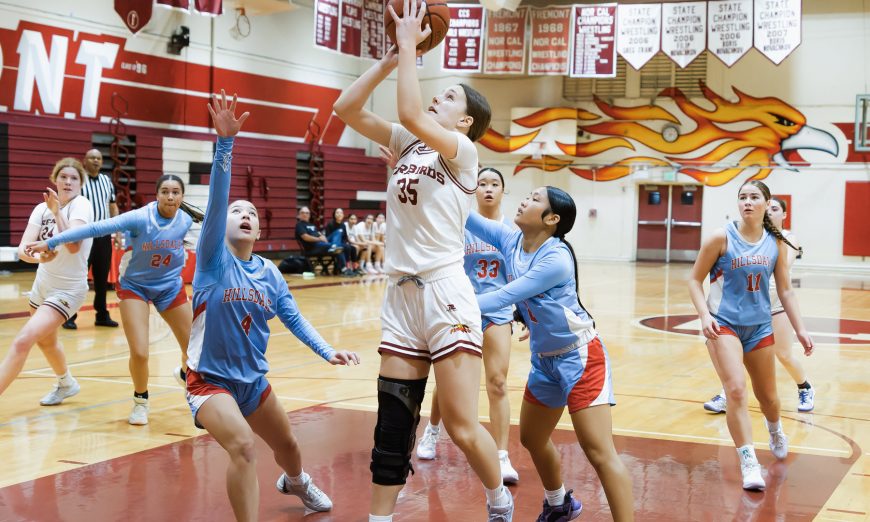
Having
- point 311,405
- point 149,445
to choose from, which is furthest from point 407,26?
point 311,405

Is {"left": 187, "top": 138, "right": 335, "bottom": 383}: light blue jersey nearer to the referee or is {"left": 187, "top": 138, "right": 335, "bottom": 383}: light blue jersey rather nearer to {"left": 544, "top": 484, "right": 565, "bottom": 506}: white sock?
{"left": 544, "top": 484, "right": 565, "bottom": 506}: white sock

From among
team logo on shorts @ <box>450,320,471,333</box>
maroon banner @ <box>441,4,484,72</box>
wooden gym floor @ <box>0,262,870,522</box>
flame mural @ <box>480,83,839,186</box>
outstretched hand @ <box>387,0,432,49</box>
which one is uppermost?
maroon banner @ <box>441,4,484,72</box>

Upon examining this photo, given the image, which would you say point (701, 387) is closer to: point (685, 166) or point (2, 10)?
point (2, 10)

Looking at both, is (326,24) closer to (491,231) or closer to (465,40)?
(465,40)

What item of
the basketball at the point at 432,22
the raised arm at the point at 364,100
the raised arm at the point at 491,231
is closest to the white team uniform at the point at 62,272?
the raised arm at the point at 491,231

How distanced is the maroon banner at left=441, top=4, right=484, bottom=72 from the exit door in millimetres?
6323

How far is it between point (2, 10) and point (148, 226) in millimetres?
12726

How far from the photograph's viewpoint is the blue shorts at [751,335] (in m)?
5.21

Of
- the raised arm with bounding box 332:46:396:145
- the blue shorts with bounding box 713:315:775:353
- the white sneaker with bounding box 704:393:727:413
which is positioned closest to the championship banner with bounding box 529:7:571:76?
the white sneaker with bounding box 704:393:727:413

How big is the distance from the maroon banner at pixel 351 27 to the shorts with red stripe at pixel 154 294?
46.3ft

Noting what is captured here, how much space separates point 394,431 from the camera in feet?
11.1

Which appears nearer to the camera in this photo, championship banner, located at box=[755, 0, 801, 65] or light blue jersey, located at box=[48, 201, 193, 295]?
light blue jersey, located at box=[48, 201, 193, 295]

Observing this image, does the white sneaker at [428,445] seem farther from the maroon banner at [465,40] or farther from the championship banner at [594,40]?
the maroon banner at [465,40]

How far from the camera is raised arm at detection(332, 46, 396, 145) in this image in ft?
11.6
